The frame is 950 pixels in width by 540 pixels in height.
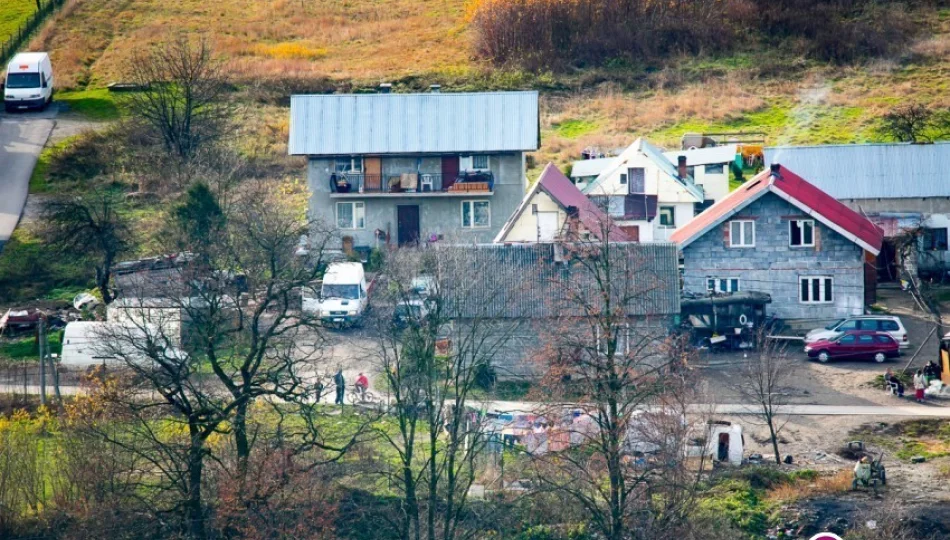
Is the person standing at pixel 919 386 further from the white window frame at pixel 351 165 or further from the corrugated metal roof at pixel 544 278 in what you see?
the white window frame at pixel 351 165

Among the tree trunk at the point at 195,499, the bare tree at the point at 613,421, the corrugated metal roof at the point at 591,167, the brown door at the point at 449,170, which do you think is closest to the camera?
the bare tree at the point at 613,421

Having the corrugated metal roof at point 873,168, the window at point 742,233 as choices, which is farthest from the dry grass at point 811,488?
the corrugated metal roof at point 873,168

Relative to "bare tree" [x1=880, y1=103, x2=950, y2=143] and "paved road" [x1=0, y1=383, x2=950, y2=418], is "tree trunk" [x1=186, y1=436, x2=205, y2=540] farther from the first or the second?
"bare tree" [x1=880, y1=103, x2=950, y2=143]

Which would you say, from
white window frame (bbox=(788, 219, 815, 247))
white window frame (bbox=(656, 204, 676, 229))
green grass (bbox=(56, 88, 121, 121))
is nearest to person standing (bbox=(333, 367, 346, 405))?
white window frame (bbox=(788, 219, 815, 247))

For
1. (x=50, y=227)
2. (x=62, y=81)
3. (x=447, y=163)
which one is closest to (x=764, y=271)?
(x=447, y=163)

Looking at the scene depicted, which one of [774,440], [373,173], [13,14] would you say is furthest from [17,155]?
[774,440]

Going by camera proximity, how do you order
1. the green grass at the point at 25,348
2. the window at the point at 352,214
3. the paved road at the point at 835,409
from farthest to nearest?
the window at the point at 352,214
the green grass at the point at 25,348
the paved road at the point at 835,409
